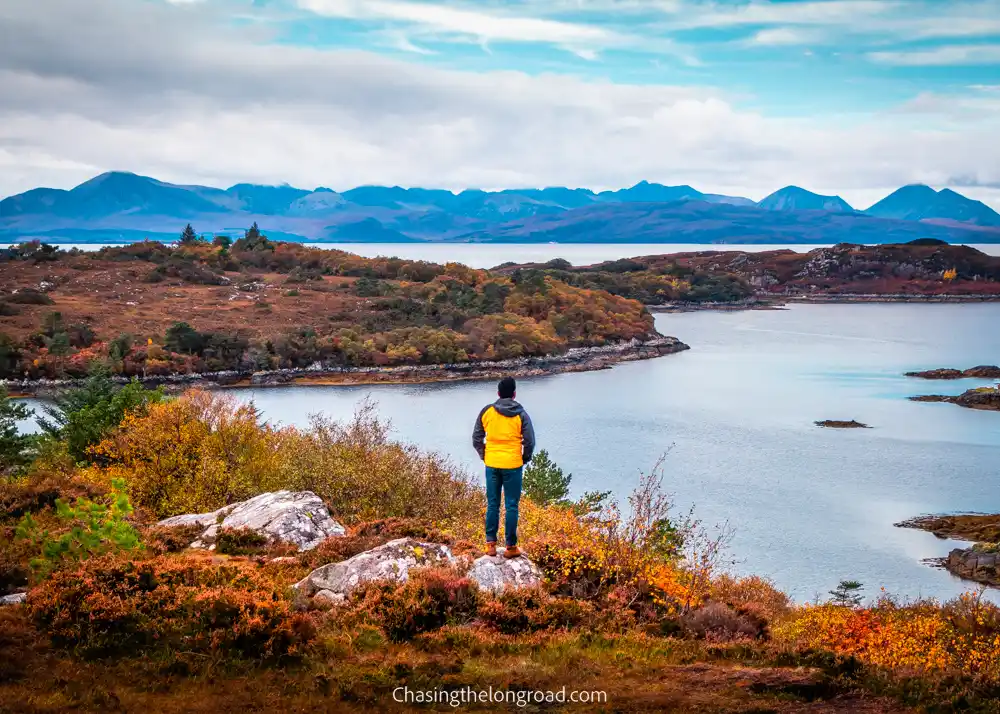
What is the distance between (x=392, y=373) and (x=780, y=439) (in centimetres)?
4439

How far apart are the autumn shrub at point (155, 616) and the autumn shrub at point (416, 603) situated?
0.81m

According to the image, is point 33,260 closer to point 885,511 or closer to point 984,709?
point 885,511

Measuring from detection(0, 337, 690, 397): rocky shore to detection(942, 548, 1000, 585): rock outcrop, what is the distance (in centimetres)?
5754

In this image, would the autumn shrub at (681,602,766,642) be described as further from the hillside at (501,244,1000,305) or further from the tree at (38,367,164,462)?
the hillside at (501,244,1000,305)

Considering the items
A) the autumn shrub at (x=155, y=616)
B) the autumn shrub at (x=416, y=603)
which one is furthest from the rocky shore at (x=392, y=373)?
the autumn shrub at (x=416, y=603)

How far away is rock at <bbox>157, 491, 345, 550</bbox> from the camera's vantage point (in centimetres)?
1201

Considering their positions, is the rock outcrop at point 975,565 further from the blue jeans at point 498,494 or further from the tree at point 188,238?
the tree at point 188,238

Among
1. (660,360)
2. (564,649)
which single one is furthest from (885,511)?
(660,360)

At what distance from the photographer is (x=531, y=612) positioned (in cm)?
906

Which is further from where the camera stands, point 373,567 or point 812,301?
point 812,301

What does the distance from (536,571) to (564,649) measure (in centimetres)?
186

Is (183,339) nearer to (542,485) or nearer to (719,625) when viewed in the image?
(542,485)

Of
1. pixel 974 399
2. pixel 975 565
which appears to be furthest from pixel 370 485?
pixel 974 399

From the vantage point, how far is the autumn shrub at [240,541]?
452 inches
